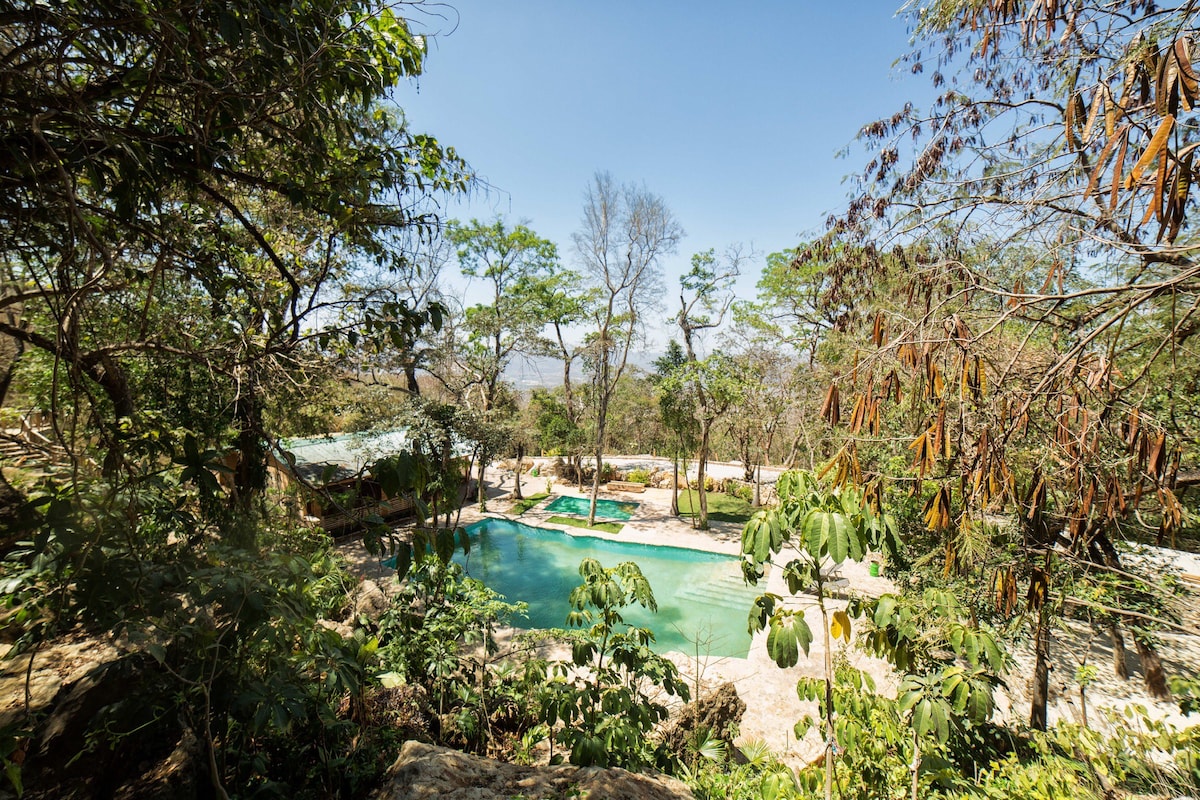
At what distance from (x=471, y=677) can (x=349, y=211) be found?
13.0 ft

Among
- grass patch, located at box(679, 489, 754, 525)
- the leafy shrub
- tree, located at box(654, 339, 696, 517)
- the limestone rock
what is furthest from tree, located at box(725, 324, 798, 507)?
the limestone rock

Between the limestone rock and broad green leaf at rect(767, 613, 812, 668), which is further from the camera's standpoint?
the limestone rock

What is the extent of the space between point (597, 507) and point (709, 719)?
1159cm

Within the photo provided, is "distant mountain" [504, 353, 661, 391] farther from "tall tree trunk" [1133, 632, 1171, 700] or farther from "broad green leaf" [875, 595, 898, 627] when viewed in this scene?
"broad green leaf" [875, 595, 898, 627]

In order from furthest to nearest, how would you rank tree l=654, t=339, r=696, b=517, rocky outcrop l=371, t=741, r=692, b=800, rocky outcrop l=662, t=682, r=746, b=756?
tree l=654, t=339, r=696, b=517, rocky outcrop l=662, t=682, r=746, b=756, rocky outcrop l=371, t=741, r=692, b=800

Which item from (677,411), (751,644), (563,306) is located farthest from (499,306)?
(751,644)

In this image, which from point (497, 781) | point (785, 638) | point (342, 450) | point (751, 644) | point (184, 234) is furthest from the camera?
point (342, 450)

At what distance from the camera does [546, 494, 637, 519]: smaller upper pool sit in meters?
15.6

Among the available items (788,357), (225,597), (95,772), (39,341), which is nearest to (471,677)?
(95,772)

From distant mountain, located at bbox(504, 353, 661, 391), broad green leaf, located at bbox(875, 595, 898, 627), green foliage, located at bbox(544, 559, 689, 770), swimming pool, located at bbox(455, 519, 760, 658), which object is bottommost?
swimming pool, located at bbox(455, 519, 760, 658)

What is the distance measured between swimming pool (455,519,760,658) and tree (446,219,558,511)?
249cm

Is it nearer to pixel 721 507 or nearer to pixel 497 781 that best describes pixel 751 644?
pixel 497 781

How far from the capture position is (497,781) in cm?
Result: 280

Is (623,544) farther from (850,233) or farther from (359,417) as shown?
(850,233)
